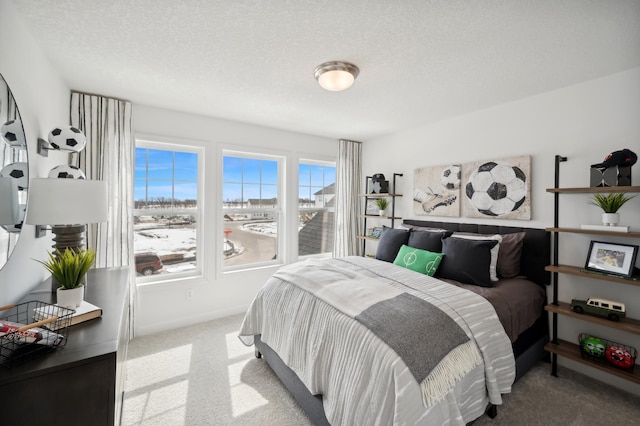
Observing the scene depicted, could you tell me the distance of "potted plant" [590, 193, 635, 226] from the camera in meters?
2.05

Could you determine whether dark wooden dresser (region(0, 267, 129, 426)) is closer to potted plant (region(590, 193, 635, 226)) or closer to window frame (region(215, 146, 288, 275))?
window frame (region(215, 146, 288, 275))

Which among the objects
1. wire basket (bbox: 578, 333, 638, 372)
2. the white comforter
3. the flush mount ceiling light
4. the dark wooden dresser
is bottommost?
wire basket (bbox: 578, 333, 638, 372)

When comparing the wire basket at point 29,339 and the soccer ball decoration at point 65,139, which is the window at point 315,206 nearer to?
the soccer ball decoration at point 65,139

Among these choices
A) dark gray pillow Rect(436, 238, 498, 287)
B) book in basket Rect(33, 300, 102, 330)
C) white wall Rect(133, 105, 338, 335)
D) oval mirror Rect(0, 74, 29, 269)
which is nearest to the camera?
book in basket Rect(33, 300, 102, 330)

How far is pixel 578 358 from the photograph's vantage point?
2154 mm

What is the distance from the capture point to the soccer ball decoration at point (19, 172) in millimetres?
1306

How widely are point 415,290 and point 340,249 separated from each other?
2479 millimetres

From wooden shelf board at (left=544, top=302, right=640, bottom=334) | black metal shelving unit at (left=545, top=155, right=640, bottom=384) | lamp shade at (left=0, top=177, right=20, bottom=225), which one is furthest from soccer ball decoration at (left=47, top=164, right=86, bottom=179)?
wooden shelf board at (left=544, top=302, right=640, bottom=334)

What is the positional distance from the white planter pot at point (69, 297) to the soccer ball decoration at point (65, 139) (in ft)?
3.86

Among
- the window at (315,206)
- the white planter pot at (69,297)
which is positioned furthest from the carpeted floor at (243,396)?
the window at (315,206)

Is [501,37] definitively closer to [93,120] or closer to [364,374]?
[364,374]

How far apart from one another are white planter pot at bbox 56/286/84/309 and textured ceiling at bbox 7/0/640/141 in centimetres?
153

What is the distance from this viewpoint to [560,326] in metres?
2.50

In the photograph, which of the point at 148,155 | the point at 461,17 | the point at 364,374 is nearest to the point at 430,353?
the point at 364,374
